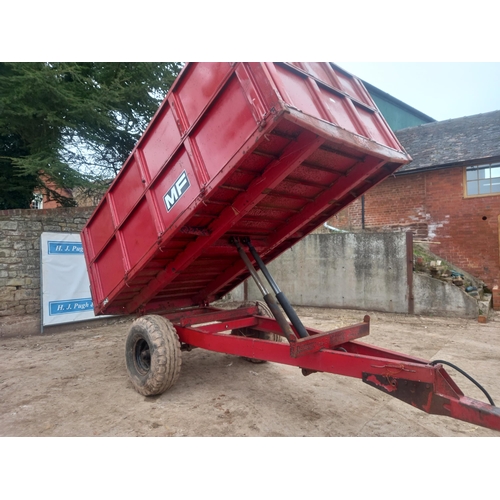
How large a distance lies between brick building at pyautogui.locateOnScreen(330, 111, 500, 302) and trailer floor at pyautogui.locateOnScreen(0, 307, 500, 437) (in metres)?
5.69

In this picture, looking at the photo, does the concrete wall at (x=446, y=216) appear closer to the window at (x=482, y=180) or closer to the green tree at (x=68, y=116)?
the window at (x=482, y=180)

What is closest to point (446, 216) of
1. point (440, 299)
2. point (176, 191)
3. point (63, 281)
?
point (440, 299)

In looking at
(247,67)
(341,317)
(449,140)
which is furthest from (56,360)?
(449,140)

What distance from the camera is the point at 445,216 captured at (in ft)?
39.7

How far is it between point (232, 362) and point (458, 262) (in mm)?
9640

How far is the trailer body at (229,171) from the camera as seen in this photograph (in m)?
2.79

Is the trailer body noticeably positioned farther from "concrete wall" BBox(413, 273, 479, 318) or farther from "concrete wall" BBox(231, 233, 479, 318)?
"concrete wall" BBox(413, 273, 479, 318)

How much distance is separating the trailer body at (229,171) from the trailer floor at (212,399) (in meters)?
1.21

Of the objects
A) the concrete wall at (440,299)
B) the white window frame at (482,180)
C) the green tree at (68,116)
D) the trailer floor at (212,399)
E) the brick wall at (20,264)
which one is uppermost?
the green tree at (68,116)

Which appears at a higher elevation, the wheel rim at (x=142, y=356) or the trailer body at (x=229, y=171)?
the trailer body at (x=229, y=171)

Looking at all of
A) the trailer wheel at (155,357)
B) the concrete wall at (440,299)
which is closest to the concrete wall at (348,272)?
the concrete wall at (440,299)

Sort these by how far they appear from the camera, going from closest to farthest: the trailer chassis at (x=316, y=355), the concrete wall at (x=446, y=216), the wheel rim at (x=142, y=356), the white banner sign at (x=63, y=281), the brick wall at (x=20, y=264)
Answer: the trailer chassis at (x=316, y=355) → the wheel rim at (x=142, y=356) → the brick wall at (x=20, y=264) → the white banner sign at (x=63, y=281) → the concrete wall at (x=446, y=216)

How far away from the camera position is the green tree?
8266 mm

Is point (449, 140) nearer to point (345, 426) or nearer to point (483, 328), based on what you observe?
point (483, 328)
